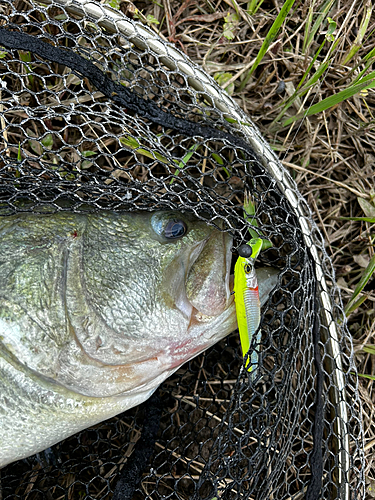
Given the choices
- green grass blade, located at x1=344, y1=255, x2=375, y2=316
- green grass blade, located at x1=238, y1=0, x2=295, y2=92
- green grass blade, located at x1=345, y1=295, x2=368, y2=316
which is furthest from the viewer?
green grass blade, located at x1=345, y1=295, x2=368, y2=316

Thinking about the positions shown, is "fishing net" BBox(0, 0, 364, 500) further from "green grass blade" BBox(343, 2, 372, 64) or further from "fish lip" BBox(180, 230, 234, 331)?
"green grass blade" BBox(343, 2, 372, 64)

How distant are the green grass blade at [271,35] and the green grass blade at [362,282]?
4.35 feet

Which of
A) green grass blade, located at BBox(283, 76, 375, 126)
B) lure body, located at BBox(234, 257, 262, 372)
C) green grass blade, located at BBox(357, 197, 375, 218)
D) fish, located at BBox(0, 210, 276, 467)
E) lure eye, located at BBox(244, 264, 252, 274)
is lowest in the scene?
fish, located at BBox(0, 210, 276, 467)

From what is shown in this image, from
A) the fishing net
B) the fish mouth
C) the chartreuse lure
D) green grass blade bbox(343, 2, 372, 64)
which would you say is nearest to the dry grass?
green grass blade bbox(343, 2, 372, 64)

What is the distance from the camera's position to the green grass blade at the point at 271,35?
2252mm

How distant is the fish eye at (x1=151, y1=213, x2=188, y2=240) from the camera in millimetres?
1888

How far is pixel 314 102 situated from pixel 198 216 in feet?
4.37

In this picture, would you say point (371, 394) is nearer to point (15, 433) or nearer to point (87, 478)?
point (87, 478)

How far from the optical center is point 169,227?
1890 millimetres

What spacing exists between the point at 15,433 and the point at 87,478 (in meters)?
0.92

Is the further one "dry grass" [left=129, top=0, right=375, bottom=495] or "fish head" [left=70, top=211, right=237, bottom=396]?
"dry grass" [left=129, top=0, right=375, bottom=495]

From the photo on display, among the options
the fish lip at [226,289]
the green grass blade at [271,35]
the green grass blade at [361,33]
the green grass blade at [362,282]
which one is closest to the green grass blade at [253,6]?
the green grass blade at [271,35]

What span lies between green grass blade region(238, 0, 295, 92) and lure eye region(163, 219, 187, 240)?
123cm

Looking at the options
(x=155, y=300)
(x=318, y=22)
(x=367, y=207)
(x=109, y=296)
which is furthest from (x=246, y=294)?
(x=318, y=22)
